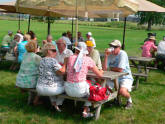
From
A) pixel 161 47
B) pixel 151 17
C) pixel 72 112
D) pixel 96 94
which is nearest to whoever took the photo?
pixel 96 94

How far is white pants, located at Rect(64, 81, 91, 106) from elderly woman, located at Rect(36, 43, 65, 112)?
0.24 metres

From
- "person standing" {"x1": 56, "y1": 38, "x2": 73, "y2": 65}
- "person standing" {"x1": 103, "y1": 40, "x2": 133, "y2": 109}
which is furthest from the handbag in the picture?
"person standing" {"x1": 56, "y1": 38, "x2": 73, "y2": 65}

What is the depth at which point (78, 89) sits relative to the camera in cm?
464

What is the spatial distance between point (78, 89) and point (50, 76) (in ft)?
2.04

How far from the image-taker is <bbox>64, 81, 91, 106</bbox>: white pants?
4.64 m

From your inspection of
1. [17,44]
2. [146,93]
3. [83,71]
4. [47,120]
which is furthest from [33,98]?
[17,44]

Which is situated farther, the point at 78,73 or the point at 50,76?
the point at 50,76

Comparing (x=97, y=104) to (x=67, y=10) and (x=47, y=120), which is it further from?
(x=67, y=10)

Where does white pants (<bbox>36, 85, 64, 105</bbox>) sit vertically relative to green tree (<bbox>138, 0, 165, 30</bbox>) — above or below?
below

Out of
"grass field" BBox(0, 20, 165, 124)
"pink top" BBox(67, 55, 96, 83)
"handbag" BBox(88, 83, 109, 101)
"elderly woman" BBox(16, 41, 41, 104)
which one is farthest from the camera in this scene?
"elderly woman" BBox(16, 41, 41, 104)

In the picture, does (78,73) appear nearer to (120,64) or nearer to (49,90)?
(49,90)

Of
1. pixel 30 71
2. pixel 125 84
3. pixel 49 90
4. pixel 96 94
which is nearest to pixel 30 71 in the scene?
pixel 30 71

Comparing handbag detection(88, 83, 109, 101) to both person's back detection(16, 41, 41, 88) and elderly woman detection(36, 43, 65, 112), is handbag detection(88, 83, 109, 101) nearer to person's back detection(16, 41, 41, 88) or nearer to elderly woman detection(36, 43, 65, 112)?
elderly woman detection(36, 43, 65, 112)

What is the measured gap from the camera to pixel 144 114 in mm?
5262
